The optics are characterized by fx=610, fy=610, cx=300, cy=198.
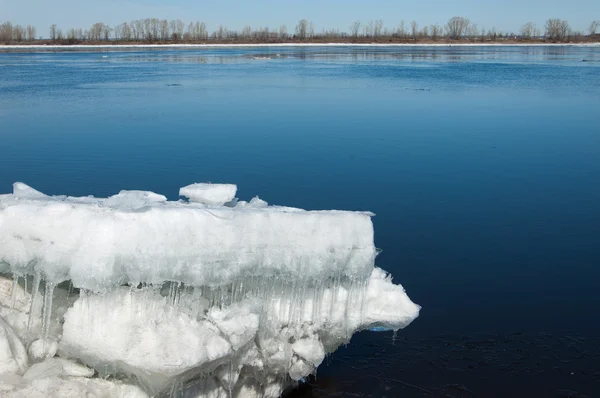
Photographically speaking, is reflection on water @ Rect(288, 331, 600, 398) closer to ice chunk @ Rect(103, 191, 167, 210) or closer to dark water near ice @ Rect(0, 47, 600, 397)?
dark water near ice @ Rect(0, 47, 600, 397)

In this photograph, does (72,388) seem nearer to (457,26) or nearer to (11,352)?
(11,352)

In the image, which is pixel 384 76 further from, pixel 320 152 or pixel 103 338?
pixel 103 338

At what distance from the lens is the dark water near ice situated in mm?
6629

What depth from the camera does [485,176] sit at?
12.8 m

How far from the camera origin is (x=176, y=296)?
16.7ft

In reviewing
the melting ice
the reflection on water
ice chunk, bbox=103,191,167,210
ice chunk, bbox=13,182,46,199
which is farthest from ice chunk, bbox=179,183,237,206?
the reflection on water

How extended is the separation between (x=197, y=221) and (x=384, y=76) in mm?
31506

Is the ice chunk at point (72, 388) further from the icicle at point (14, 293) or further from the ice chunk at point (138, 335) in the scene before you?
the icicle at point (14, 293)

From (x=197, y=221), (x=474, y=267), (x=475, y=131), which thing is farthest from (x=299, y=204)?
(x=475, y=131)

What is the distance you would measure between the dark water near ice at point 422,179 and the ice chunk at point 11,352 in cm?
262

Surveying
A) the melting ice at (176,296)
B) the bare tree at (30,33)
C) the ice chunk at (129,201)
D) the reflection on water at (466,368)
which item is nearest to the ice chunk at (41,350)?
the melting ice at (176,296)

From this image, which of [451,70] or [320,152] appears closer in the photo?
[320,152]

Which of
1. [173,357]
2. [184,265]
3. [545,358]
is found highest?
[184,265]

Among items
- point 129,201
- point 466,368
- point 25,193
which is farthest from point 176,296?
point 466,368
